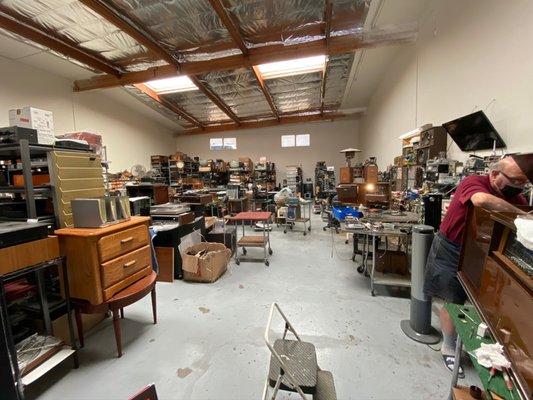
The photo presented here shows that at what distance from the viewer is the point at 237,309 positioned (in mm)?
2559

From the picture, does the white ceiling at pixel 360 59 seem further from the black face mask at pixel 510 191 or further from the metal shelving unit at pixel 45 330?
the metal shelving unit at pixel 45 330

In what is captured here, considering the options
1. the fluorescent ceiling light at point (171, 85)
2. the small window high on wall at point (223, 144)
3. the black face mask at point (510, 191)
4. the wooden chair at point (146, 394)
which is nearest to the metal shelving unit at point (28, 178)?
the wooden chair at point (146, 394)

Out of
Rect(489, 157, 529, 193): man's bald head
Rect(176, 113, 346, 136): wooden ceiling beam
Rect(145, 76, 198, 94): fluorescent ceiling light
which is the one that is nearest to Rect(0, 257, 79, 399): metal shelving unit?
Rect(489, 157, 529, 193): man's bald head

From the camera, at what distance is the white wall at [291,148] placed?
10.4 m

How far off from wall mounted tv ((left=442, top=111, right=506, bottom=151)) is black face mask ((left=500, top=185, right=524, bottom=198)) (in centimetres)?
98

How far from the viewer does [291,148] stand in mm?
10844

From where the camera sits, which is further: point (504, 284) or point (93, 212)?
point (93, 212)

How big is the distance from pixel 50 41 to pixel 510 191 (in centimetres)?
678

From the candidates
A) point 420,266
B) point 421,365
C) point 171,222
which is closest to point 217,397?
point 421,365

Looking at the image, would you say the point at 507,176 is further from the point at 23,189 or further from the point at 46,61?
the point at 46,61

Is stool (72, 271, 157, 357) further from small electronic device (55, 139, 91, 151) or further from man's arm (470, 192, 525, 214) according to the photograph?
man's arm (470, 192, 525, 214)

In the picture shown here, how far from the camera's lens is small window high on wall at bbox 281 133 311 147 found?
10688 mm

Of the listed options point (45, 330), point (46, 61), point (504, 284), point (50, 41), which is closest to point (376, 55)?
point (504, 284)

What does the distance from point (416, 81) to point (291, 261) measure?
3.63m
